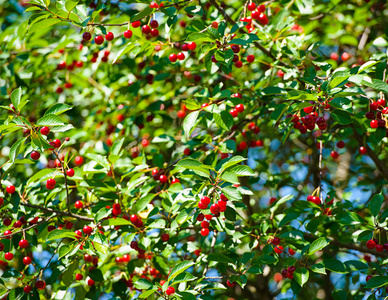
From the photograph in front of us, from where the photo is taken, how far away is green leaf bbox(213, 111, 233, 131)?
232 centimetres

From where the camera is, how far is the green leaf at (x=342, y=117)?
204cm

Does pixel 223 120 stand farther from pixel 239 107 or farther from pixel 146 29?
pixel 146 29

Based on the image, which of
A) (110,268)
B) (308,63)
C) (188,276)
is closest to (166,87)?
(308,63)

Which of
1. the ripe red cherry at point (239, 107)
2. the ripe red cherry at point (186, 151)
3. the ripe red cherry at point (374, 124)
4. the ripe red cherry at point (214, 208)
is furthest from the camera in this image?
the ripe red cherry at point (186, 151)

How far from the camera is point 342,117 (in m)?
2.07

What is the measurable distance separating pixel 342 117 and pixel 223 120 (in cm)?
67

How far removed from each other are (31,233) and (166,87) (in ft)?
5.71

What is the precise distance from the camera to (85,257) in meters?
2.51

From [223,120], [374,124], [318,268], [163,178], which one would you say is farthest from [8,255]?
[374,124]

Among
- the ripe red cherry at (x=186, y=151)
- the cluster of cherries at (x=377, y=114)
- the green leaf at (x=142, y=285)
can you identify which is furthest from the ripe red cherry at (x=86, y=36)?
the cluster of cherries at (x=377, y=114)

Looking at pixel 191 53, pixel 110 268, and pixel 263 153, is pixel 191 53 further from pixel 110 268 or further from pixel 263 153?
pixel 110 268

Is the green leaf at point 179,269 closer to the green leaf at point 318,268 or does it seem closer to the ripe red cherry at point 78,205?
the green leaf at point 318,268

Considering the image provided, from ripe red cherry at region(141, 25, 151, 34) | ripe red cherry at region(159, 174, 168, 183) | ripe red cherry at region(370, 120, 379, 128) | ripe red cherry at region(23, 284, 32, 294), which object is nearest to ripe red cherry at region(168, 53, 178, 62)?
ripe red cherry at region(141, 25, 151, 34)

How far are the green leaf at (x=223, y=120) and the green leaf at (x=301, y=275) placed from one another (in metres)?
0.89
